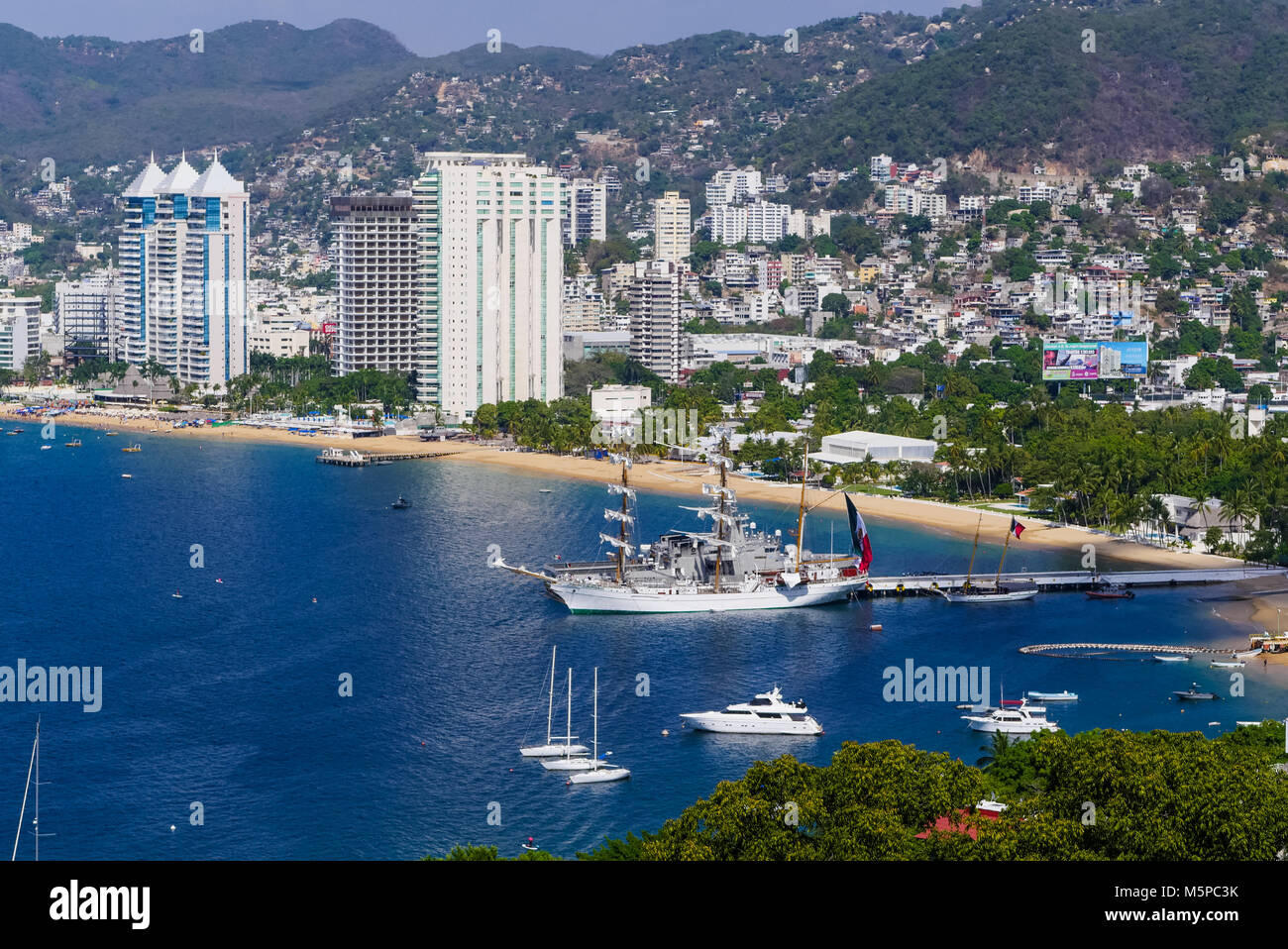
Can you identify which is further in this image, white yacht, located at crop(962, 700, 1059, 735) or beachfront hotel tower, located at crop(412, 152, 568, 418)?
beachfront hotel tower, located at crop(412, 152, 568, 418)

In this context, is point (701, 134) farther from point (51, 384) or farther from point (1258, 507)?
point (1258, 507)

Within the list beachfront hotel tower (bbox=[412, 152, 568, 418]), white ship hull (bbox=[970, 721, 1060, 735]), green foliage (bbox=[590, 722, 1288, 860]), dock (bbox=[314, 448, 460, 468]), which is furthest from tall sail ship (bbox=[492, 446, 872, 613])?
beachfront hotel tower (bbox=[412, 152, 568, 418])

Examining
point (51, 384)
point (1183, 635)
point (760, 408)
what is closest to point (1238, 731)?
point (1183, 635)

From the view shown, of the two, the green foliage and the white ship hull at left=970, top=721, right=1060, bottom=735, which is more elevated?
the green foliage

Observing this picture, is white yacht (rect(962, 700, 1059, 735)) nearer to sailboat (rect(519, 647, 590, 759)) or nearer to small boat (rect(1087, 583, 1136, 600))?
sailboat (rect(519, 647, 590, 759))

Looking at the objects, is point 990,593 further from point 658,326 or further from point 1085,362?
point 658,326

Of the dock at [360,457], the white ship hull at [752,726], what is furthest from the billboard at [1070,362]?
the white ship hull at [752,726]

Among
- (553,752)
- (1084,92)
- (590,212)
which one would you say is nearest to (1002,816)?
(553,752)

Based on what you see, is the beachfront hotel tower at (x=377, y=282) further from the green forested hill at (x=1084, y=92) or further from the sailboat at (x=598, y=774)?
the green forested hill at (x=1084, y=92)
